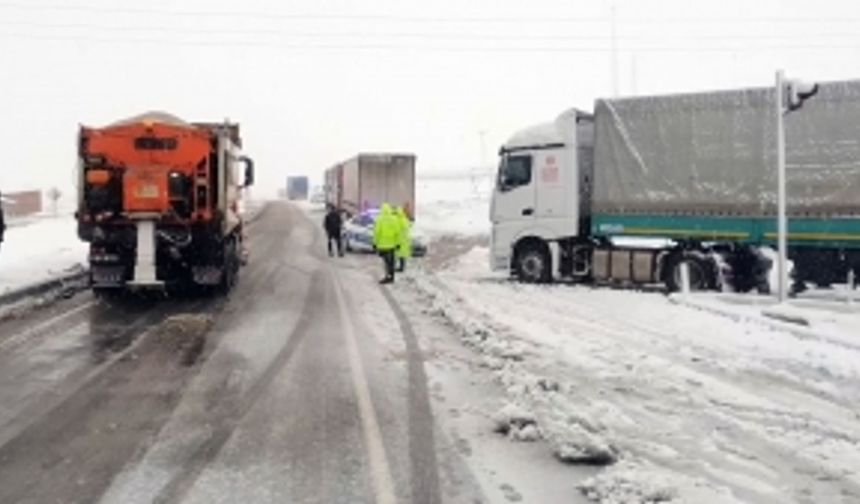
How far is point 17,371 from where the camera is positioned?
892cm

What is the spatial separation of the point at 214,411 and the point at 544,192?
40.3 ft

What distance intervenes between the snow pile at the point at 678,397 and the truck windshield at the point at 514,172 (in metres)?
5.30

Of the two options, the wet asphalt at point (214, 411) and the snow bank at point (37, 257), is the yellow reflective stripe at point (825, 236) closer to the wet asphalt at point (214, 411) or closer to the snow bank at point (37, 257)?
the wet asphalt at point (214, 411)

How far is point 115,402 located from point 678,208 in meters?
11.8

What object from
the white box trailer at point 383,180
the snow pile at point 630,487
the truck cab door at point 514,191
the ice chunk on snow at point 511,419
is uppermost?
the white box trailer at point 383,180

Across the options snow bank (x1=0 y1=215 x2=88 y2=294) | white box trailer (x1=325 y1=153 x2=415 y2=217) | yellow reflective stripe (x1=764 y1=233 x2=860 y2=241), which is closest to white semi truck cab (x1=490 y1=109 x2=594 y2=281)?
yellow reflective stripe (x1=764 y1=233 x2=860 y2=241)

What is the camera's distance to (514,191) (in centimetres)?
1894

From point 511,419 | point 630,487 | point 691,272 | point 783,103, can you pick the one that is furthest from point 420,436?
point 691,272

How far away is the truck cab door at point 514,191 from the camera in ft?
61.2

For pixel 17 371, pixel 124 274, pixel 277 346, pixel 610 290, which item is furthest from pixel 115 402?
pixel 610 290

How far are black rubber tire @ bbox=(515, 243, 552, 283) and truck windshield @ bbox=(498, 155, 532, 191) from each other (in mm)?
1379

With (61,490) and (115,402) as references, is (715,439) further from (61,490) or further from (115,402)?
(115,402)

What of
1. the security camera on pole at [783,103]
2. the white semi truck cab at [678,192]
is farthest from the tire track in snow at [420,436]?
the white semi truck cab at [678,192]

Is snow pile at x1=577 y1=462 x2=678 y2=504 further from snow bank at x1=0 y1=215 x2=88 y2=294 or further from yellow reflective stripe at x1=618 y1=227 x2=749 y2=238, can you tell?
snow bank at x1=0 y1=215 x2=88 y2=294
